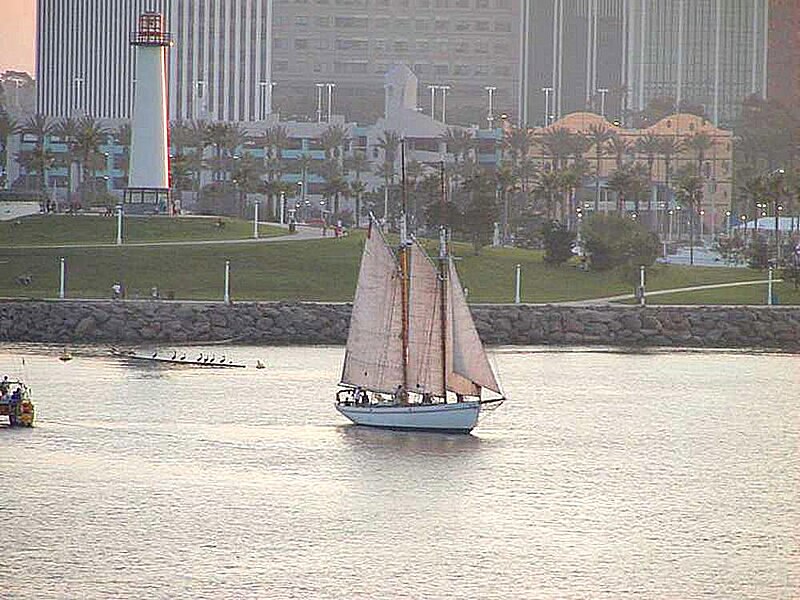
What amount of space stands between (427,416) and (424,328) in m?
3.69

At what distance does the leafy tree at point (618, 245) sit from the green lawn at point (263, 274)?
3.80 feet

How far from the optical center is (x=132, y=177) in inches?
5635

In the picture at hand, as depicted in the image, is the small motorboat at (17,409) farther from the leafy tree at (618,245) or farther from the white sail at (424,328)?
the leafy tree at (618,245)

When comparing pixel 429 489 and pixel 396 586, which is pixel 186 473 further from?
pixel 396 586

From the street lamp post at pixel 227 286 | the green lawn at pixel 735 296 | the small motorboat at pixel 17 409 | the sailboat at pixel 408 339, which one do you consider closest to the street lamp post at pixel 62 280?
the street lamp post at pixel 227 286

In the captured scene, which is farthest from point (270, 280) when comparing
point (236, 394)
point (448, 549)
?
point (448, 549)

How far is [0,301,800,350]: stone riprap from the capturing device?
4345 inches

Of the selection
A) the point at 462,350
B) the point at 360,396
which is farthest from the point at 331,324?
the point at 462,350

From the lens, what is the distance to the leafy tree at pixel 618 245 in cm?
13188

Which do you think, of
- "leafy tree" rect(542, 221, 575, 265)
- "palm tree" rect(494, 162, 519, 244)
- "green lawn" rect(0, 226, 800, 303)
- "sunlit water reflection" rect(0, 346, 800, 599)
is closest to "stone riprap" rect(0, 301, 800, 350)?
"green lawn" rect(0, 226, 800, 303)

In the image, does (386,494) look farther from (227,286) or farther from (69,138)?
(69,138)

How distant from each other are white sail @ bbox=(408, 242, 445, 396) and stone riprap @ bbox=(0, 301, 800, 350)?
3401cm

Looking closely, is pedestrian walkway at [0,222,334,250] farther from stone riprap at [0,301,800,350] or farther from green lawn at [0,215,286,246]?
stone riprap at [0,301,800,350]

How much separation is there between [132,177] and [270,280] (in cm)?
2422
